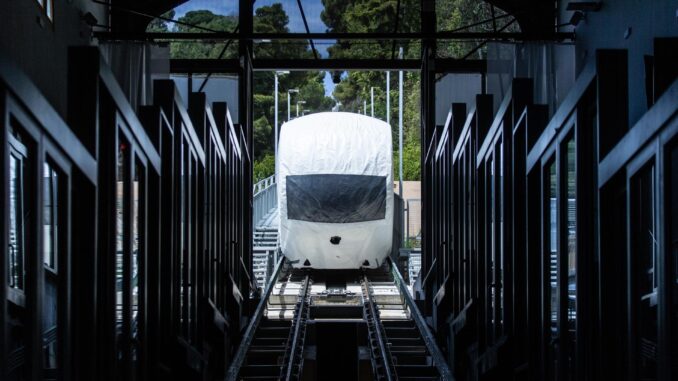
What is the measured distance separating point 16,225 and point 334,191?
52.8 feet

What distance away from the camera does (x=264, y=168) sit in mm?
55906

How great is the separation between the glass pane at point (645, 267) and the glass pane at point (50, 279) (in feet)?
7.60

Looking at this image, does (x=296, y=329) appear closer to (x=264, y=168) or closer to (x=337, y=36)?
(x=337, y=36)

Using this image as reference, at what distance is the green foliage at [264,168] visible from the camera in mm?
54194

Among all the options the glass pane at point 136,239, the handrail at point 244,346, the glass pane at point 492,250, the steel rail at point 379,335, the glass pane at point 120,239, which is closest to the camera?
the glass pane at point 120,239

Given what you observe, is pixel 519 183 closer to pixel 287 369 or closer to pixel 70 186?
pixel 70 186

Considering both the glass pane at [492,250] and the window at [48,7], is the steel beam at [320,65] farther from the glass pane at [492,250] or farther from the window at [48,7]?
the glass pane at [492,250]

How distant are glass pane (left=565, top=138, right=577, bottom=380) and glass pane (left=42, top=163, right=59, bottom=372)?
2490mm

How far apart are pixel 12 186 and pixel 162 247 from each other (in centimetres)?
353

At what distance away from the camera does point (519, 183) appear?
7039 millimetres

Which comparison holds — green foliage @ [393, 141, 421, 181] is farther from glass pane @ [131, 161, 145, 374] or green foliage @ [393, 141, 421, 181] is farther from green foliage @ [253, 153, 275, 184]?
glass pane @ [131, 161, 145, 374]

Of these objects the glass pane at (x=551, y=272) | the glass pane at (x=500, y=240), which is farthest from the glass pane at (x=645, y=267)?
the glass pane at (x=500, y=240)

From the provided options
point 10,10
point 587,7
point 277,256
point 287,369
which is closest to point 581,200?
point 287,369

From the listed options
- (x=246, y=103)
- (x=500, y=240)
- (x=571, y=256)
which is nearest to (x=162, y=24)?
(x=246, y=103)
